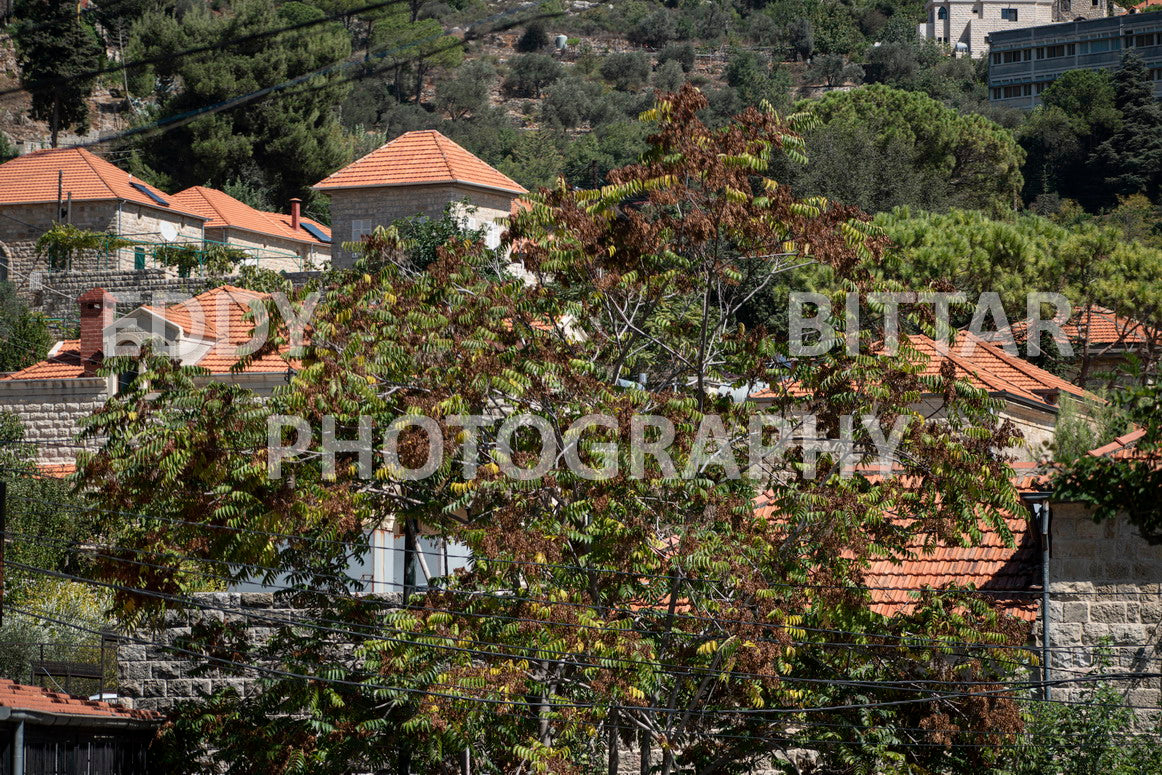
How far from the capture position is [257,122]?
6066cm

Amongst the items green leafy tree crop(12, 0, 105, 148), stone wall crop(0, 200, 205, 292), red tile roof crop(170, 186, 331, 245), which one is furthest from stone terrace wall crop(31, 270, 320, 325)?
green leafy tree crop(12, 0, 105, 148)

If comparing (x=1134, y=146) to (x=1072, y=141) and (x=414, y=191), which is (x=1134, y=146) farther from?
(x=414, y=191)

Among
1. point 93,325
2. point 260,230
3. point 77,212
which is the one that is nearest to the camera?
point 93,325

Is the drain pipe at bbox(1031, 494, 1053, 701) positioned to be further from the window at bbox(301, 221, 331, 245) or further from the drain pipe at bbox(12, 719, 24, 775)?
the window at bbox(301, 221, 331, 245)

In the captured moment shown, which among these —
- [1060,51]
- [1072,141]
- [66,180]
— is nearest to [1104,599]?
[66,180]

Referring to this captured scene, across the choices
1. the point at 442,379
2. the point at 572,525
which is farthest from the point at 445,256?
the point at 572,525

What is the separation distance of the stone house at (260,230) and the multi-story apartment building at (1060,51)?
228 feet

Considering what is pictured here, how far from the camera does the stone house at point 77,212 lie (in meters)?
46.0

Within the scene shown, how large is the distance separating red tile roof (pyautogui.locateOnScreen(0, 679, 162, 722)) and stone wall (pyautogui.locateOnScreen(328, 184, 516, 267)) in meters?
25.1

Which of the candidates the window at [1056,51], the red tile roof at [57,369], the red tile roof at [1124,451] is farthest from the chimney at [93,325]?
the window at [1056,51]

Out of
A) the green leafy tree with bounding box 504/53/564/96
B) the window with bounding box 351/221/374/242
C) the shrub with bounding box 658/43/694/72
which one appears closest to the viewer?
the window with bounding box 351/221/374/242

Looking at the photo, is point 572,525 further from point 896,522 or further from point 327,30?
point 327,30

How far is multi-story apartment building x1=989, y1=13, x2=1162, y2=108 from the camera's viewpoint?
348 ft

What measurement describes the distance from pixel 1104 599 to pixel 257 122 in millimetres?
51351
